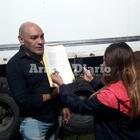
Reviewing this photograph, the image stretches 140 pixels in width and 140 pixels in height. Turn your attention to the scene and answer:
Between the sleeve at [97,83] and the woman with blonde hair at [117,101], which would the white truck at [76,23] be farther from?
the woman with blonde hair at [117,101]

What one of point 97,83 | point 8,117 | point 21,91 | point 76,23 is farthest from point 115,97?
point 8,117

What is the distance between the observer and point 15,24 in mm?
7648

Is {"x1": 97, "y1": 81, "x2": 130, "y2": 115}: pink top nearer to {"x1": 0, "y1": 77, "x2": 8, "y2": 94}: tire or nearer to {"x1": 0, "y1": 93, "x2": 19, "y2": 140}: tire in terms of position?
{"x1": 0, "y1": 93, "x2": 19, "y2": 140}: tire

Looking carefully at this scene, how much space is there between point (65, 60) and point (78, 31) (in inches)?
122

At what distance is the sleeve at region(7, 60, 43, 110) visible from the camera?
447 cm

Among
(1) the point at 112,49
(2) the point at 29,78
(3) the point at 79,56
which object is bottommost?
(3) the point at 79,56

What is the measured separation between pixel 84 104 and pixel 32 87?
0.92 meters

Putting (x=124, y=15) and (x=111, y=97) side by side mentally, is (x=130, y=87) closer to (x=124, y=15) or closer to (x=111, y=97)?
(x=111, y=97)

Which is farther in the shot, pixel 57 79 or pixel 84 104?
pixel 57 79

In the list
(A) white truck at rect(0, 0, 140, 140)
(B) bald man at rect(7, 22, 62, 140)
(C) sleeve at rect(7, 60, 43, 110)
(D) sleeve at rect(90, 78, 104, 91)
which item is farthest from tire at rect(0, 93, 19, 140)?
(D) sleeve at rect(90, 78, 104, 91)

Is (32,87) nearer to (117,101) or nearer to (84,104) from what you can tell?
(84,104)

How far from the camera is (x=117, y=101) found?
370cm

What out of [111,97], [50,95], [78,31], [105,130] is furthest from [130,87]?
[78,31]

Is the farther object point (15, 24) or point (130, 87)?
point (15, 24)
